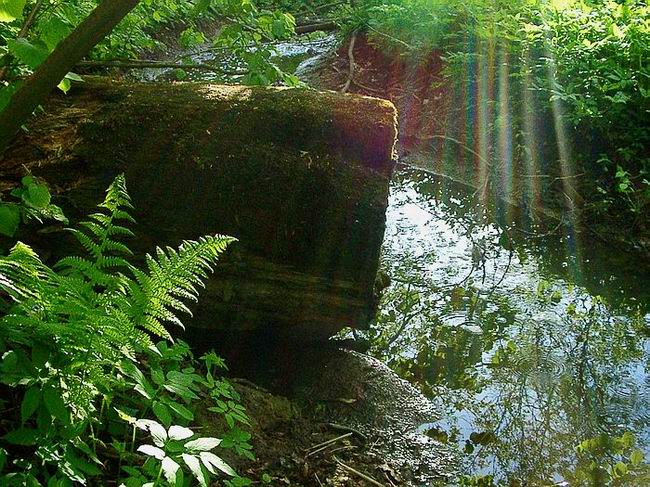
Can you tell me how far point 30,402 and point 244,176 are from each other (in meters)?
1.86

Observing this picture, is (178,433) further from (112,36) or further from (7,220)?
(112,36)

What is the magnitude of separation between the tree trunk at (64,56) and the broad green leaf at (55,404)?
2.91ft

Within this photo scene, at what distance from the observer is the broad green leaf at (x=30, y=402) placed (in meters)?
1.70

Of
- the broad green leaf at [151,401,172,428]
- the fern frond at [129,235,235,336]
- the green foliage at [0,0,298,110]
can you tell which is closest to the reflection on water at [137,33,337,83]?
the green foliage at [0,0,298,110]

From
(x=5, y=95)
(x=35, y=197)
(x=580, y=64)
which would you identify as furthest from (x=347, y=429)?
(x=580, y=64)

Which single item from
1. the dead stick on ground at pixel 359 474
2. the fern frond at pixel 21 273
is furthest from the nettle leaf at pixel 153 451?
the dead stick on ground at pixel 359 474

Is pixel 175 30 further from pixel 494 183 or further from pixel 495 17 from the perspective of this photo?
pixel 494 183

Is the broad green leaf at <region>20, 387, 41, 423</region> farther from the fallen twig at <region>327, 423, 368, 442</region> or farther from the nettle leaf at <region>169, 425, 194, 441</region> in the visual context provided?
the fallen twig at <region>327, 423, 368, 442</region>

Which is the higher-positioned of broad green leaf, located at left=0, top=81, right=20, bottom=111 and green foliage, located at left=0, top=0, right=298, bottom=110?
green foliage, located at left=0, top=0, right=298, bottom=110

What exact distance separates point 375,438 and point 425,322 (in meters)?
1.25

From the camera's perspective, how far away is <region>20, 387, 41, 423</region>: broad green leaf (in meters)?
1.70

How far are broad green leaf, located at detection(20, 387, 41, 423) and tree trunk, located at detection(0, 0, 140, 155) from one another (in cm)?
87

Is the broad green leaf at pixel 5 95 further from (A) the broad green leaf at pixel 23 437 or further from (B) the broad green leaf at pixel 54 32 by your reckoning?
(A) the broad green leaf at pixel 23 437

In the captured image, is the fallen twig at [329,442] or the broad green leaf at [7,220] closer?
the broad green leaf at [7,220]
